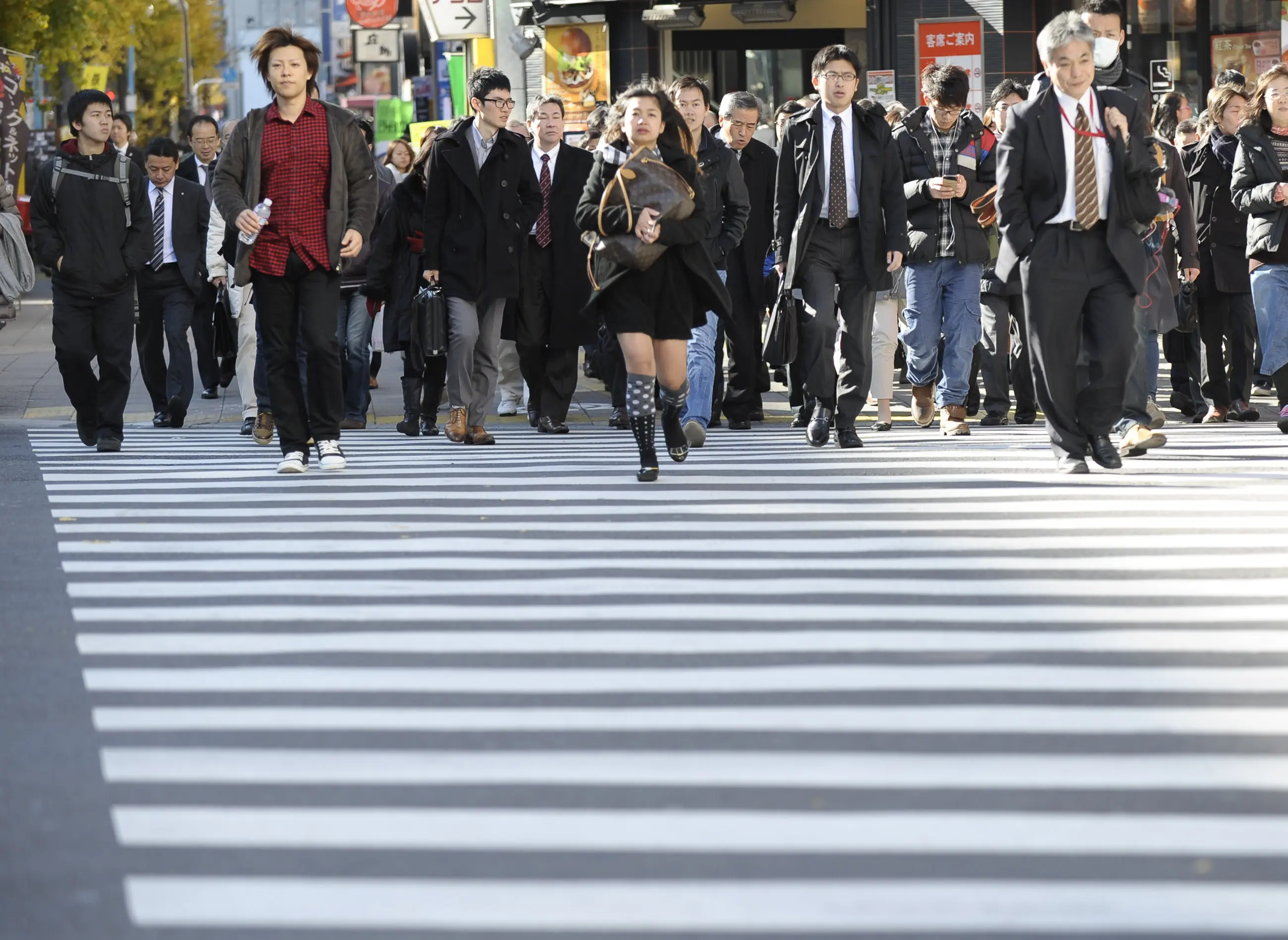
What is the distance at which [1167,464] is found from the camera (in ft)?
33.3

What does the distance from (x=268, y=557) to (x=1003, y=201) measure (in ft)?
12.9

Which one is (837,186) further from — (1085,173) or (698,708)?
(698,708)

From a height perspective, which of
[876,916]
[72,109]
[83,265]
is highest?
[72,109]

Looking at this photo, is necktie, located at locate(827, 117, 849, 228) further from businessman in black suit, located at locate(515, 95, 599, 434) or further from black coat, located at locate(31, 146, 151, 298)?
Result: black coat, located at locate(31, 146, 151, 298)

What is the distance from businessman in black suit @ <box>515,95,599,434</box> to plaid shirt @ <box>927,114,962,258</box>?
2.27 metres

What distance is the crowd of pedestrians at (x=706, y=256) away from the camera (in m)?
9.71

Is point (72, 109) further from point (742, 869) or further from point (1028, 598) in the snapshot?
point (742, 869)

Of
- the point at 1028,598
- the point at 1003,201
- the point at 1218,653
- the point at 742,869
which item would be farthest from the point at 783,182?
the point at 742,869

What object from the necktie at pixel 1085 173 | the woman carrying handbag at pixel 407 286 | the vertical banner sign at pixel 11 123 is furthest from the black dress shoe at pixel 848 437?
the vertical banner sign at pixel 11 123

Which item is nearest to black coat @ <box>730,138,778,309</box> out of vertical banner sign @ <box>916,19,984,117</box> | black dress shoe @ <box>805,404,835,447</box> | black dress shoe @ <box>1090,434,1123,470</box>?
black dress shoe @ <box>805,404,835,447</box>

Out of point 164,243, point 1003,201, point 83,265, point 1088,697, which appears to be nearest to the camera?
point 1088,697

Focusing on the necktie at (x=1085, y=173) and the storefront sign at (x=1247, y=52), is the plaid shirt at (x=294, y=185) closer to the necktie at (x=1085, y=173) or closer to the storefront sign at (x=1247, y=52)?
the necktie at (x=1085, y=173)

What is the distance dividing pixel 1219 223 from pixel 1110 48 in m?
2.81

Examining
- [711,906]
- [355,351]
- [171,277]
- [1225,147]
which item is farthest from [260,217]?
[711,906]
